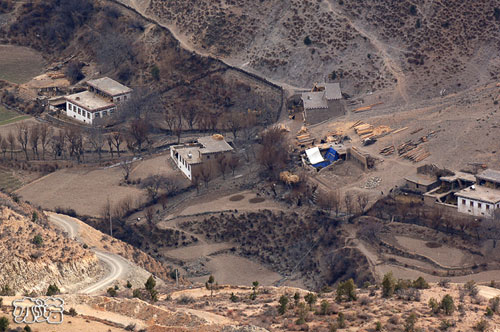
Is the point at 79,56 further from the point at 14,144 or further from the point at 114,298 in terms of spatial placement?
the point at 114,298

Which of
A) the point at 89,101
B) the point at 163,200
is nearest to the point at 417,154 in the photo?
the point at 163,200

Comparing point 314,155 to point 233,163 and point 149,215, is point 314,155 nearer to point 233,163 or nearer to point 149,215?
point 233,163

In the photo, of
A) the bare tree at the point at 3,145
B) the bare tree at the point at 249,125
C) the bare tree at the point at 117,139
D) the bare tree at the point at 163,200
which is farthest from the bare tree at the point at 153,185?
the bare tree at the point at 3,145

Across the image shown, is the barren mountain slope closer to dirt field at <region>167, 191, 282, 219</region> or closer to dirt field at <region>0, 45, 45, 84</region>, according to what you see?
dirt field at <region>0, 45, 45, 84</region>

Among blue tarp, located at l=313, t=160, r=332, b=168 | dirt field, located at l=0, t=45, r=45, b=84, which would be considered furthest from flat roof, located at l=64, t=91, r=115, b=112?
blue tarp, located at l=313, t=160, r=332, b=168

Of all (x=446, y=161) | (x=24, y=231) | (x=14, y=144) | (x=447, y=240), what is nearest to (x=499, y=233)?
(x=447, y=240)

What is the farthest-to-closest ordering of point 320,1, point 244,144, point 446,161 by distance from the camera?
point 320,1, point 244,144, point 446,161

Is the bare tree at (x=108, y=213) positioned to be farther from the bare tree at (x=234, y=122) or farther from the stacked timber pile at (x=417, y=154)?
the stacked timber pile at (x=417, y=154)
